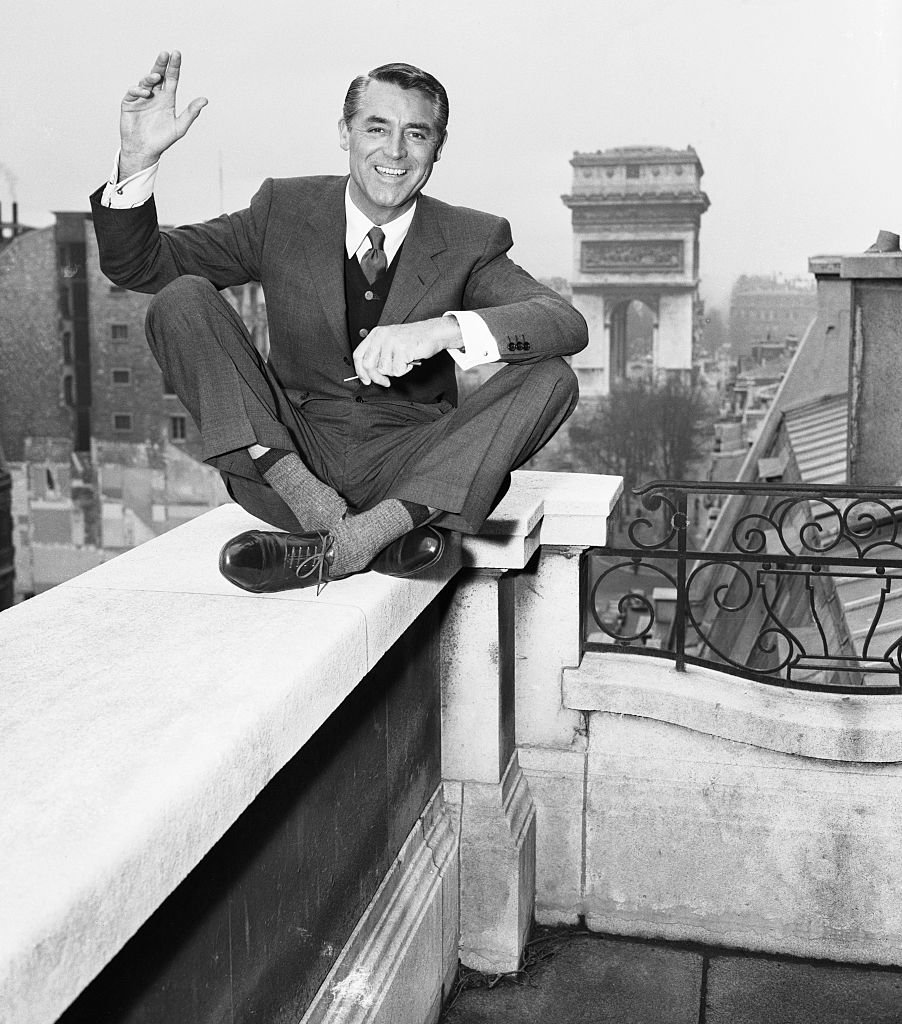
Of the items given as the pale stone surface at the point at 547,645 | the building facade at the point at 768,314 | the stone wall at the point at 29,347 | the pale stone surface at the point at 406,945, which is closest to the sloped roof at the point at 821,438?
the pale stone surface at the point at 547,645

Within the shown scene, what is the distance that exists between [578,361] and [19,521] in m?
24.9

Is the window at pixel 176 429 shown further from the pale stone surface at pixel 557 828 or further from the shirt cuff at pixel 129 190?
the shirt cuff at pixel 129 190

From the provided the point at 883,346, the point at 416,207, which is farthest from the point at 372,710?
the point at 883,346

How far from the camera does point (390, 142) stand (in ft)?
7.86

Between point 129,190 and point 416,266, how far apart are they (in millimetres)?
573

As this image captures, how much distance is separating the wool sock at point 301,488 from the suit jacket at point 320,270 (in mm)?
261

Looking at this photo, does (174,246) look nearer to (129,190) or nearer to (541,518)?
(129,190)

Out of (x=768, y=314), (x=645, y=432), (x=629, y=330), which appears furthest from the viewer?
(x=629, y=330)

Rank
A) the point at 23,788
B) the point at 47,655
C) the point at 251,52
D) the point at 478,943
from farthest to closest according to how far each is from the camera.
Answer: the point at 251,52
the point at 478,943
the point at 47,655
the point at 23,788

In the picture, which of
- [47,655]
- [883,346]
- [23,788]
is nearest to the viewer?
[23,788]

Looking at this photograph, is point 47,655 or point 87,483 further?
point 87,483

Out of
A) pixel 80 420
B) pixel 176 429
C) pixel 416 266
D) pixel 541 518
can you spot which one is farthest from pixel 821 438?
pixel 176 429

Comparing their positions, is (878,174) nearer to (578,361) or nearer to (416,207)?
(578,361)

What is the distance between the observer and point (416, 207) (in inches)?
101
